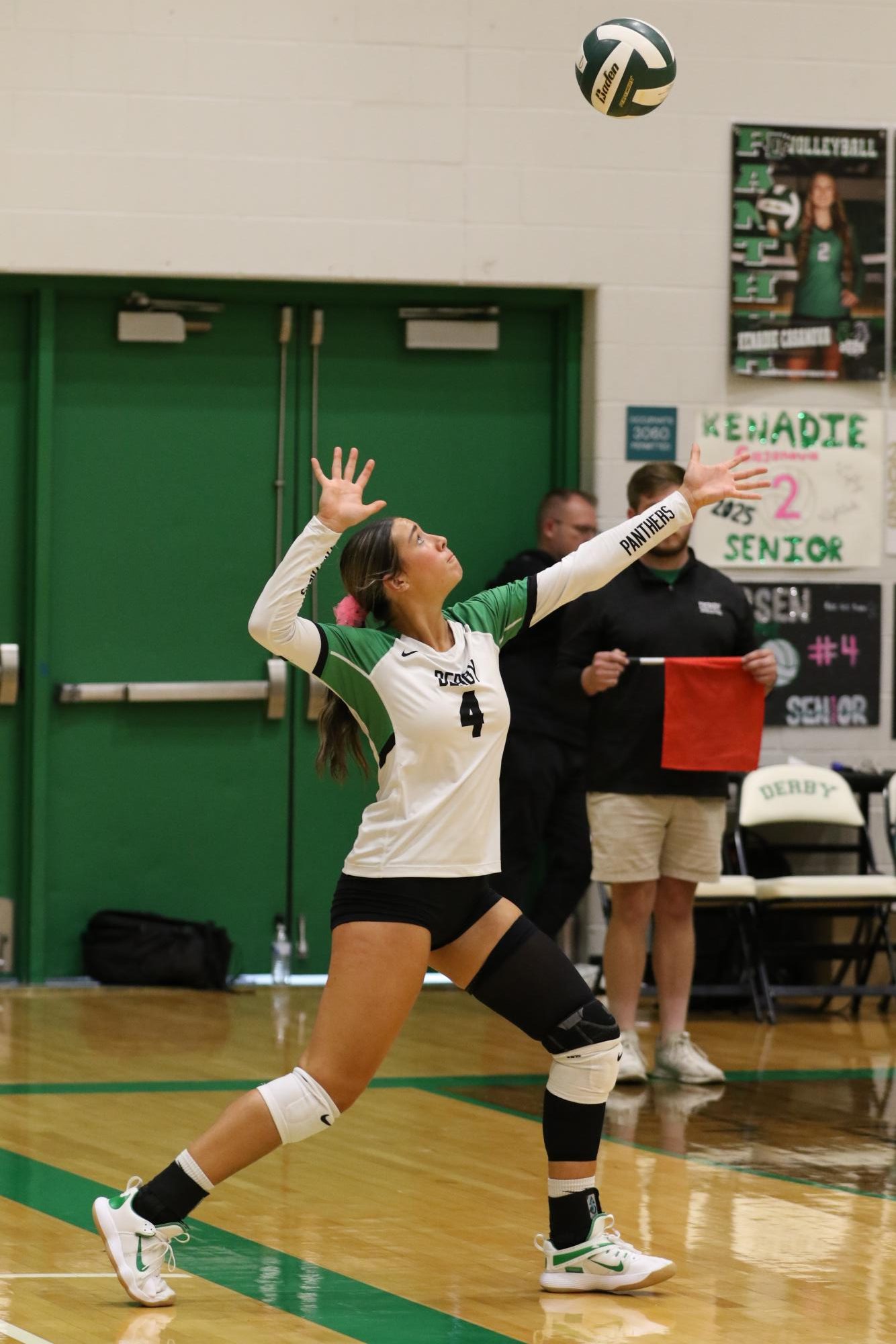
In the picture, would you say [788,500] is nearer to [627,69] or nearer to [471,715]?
[627,69]

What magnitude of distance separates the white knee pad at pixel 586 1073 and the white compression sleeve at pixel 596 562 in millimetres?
916

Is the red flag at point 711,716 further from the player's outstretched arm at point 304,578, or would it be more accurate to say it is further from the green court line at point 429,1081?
the player's outstretched arm at point 304,578

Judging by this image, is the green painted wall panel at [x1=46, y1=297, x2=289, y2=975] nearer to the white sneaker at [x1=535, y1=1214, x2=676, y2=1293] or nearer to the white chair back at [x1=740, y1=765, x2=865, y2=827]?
the white chair back at [x1=740, y1=765, x2=865, y2=827]

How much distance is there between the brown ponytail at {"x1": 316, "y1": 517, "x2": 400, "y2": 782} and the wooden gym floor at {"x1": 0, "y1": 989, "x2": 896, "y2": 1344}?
1067 millimetres

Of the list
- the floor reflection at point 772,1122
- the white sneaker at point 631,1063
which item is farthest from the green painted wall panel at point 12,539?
the white sneaker at point 631,1063

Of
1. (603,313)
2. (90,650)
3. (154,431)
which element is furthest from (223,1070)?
(603,313)

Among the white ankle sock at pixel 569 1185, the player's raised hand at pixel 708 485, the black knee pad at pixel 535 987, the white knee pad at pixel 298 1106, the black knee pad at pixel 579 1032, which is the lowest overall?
the white ankle sock at pixel 569 1185

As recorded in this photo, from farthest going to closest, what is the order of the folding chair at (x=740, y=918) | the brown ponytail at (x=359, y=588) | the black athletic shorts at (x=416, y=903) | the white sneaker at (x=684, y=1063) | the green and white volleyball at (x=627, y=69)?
the folding chair at (x=740, y=918) → the white sneaker at (x=684, y=1063) → the green and white volleyball at (x=627, y=69) → the brown ponytail at (x=359, y=588) → the black athletic shorts at (x=416, y=903)

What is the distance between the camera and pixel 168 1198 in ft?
12.6

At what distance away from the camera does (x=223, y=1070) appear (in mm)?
6684

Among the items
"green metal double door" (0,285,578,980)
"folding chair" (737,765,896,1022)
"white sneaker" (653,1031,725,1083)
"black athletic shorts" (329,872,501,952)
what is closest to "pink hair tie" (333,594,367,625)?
"black athletic shorts" (329,872,501,952)

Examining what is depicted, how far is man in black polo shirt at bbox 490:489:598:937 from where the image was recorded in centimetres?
852

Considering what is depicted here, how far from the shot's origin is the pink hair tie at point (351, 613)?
4.23 metres

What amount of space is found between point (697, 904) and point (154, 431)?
3103 millimetres
